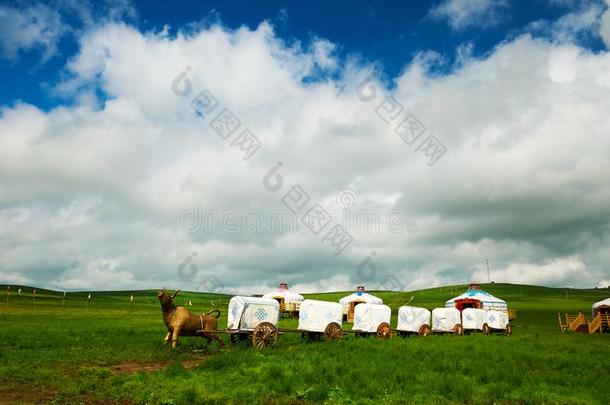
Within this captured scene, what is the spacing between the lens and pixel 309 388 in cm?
1245

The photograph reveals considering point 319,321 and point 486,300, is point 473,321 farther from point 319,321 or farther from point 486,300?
point 486,300

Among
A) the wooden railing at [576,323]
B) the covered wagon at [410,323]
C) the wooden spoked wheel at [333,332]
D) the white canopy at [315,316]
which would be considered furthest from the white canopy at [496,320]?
the white canopy at [315,316]

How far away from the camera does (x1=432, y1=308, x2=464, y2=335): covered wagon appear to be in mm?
32656

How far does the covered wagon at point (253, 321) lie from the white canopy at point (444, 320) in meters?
15.6

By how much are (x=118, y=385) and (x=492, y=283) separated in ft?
685

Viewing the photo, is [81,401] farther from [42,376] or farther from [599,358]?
[599,358]

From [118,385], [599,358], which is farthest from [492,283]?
[118,385]

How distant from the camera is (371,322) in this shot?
27.0 meters

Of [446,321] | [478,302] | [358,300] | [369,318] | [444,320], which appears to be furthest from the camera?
[358,300]

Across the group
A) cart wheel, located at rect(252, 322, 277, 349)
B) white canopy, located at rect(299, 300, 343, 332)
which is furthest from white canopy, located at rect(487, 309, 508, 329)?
cart wheel, located at rect(252, 322, 277, 349)

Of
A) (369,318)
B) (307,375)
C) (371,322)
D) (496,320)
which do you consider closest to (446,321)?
(496,320)

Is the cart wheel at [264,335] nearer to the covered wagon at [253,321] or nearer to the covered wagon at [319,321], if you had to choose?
the covered wagon at [253,321]

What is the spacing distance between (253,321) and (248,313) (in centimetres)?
51

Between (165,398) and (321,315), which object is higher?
(321,315)
